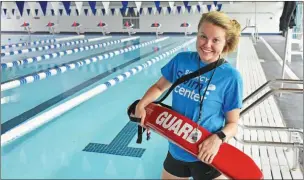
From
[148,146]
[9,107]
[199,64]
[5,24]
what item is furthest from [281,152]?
[5,24]

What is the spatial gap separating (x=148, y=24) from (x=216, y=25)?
73.5 ft

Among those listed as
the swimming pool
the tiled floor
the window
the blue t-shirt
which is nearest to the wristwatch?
the blue t-shirt

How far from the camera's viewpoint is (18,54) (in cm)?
1116

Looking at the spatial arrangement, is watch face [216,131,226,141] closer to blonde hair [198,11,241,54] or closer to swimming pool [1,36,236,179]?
blonde hair [198,11,241,54]

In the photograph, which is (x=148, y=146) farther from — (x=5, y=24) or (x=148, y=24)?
(x=5, y=24)

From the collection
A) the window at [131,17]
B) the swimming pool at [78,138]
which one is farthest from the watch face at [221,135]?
A: the window at [131,17]

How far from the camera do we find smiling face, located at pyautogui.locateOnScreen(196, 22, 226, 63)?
50.1 inches

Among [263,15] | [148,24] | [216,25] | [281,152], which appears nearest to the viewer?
[216,25]

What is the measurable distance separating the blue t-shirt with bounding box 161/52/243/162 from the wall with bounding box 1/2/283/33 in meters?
20.7

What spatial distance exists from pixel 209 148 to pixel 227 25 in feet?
1.64

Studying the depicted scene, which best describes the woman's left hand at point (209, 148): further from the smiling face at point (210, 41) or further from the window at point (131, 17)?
the window at point (131, 17)

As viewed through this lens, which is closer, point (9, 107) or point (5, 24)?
point (9, 107)

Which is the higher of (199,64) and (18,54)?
(199,64)

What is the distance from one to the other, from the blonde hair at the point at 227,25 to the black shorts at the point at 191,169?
1.76 feet
